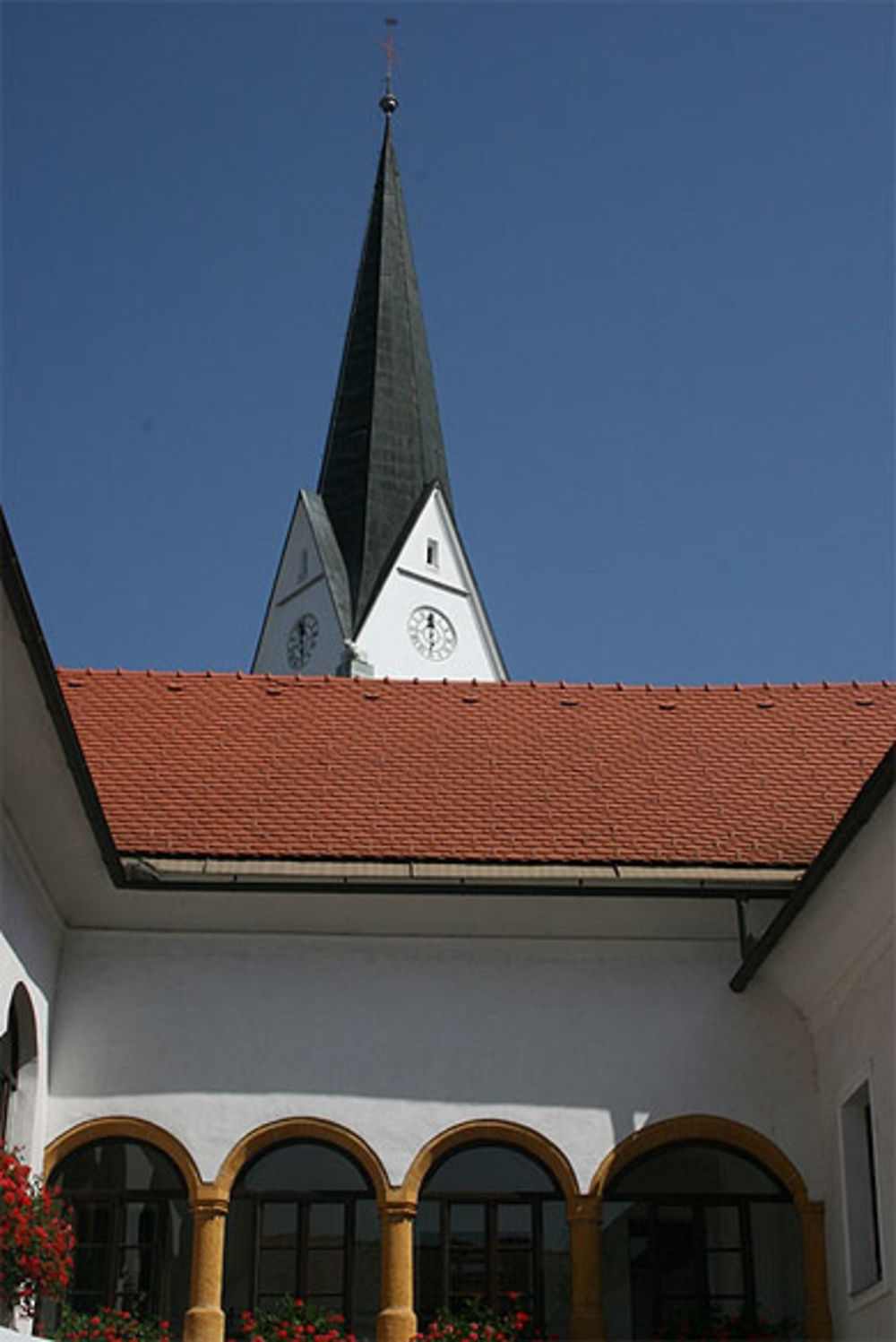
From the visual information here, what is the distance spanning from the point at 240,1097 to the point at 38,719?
376 cm

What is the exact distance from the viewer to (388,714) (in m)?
16.7

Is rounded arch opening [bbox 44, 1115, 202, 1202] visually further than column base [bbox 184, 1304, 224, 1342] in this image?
Yes

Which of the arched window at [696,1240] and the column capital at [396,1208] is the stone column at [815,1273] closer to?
the arched window at [696,1240]

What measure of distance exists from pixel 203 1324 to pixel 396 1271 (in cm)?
127

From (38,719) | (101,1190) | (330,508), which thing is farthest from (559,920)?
(330,508)

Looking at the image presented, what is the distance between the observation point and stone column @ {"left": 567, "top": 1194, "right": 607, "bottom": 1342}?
522 inches

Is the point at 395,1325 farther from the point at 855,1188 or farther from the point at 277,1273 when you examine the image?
the point at 855,1188

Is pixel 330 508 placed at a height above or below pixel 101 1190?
above

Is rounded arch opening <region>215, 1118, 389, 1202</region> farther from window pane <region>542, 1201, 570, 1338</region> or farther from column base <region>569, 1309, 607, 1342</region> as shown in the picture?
column base <region>569, 1309, 607, 1342</region>

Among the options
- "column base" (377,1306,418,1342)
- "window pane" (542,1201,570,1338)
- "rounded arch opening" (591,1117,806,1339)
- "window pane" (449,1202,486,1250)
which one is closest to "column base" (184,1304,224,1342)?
"column base" (377,1306,418,1342)

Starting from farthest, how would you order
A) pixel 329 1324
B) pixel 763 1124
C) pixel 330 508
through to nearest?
pixel 330 508 → pixel 763 1124 → pixel 329 1324

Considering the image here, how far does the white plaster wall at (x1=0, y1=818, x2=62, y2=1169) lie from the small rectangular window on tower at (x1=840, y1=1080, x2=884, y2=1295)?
5231mm

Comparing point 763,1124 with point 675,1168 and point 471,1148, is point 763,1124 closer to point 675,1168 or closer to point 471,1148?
point 675,1168

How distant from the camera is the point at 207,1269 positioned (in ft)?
43.9
